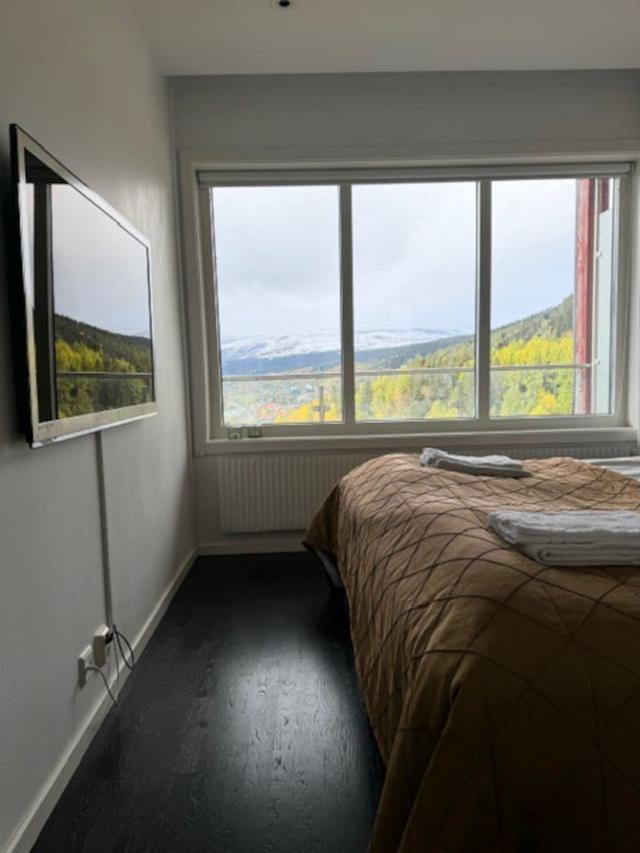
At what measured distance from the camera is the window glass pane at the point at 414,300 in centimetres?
Answer: 346

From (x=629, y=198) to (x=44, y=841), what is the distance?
4.31m

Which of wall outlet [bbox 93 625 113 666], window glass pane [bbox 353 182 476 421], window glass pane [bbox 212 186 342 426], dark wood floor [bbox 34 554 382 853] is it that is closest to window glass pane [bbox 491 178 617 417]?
window glass pane [bbox 353 182 476 421]

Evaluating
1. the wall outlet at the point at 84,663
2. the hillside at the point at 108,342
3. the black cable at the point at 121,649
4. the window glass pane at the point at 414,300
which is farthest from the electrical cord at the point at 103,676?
the window glass pane at the point at 414,300

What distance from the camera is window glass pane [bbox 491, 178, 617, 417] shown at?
138 inches

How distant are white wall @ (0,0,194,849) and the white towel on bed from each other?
4.07 feet

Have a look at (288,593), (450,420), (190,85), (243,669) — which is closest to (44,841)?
(243,669)

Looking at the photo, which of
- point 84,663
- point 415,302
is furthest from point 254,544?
point 415,302

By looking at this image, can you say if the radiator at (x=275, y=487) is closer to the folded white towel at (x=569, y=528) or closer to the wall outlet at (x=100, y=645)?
the wall outlet at (x=100, y=645)

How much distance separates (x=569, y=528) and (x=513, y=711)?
0.49m

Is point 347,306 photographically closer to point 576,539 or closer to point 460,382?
point 460,382

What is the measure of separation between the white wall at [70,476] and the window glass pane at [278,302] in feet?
2.19

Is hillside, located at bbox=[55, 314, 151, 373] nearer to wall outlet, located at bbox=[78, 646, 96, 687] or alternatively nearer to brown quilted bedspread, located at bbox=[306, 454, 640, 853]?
wall outlet, located at bbox=[78, 646, 96, 687]

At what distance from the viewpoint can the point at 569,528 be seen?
1.21m

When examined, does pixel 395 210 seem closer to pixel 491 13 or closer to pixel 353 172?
pixel 353 172
